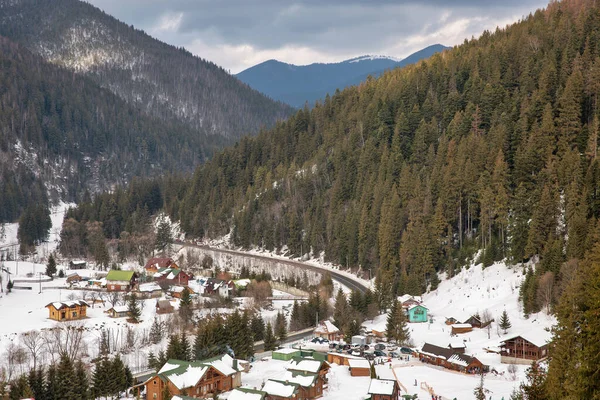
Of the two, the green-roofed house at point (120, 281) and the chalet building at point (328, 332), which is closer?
the chalet building at point (328, 332)

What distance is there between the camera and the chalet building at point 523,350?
5638 cm

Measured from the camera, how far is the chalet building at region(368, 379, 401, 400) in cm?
4797

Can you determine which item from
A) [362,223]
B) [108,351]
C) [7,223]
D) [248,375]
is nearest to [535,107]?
[362,223]

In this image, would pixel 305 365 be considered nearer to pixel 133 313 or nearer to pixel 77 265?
pixel 133 313

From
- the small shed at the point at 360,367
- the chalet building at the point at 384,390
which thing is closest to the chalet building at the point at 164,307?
the small shed at the point at 360,367

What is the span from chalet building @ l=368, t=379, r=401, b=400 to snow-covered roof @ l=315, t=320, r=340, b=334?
67.3 ft

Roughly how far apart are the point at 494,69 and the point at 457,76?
10.4 meters

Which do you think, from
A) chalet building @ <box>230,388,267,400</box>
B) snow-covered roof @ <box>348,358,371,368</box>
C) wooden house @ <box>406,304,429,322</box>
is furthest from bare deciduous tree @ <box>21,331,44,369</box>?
wooden house @ <box>406,304,429,322</box>

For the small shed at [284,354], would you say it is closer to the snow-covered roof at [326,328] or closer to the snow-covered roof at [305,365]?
the snow-covered roof at [305,365]

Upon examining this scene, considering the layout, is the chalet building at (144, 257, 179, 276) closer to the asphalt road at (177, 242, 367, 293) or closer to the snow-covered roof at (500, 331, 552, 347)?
the asphalt road at (177, 242, 367, 293)

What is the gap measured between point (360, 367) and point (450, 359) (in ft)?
26.6

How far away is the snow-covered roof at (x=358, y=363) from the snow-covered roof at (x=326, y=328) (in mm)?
11945

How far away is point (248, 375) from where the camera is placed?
185ft

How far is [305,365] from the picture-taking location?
53062mm
